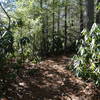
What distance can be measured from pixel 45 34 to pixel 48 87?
22.9 feet

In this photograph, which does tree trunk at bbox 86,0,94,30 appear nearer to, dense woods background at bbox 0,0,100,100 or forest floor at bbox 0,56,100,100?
dense woods background at bbox 0,0,100,100

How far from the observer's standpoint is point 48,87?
5.24 m

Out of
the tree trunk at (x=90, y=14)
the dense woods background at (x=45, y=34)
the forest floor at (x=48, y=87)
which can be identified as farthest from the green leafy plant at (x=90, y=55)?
the tree trunk at (x=90, y=14)

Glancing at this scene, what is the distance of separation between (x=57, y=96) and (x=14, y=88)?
124 centimetres

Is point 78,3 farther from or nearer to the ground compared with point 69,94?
farther from the ground

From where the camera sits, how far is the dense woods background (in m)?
4.01

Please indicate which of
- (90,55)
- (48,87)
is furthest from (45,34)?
(90,55)

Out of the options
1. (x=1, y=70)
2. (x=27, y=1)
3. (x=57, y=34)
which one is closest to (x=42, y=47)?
(x=57, y=34)

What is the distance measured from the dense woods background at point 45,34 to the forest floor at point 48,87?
1.19 ft

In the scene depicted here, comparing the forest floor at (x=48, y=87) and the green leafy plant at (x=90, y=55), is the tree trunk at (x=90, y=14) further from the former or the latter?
the forest floor at (x=48, y=87)

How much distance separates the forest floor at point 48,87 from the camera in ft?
15.2

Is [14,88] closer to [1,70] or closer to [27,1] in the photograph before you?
[1,70]

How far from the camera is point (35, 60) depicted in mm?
7730

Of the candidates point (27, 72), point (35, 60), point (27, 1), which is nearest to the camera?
point (27, 72)
